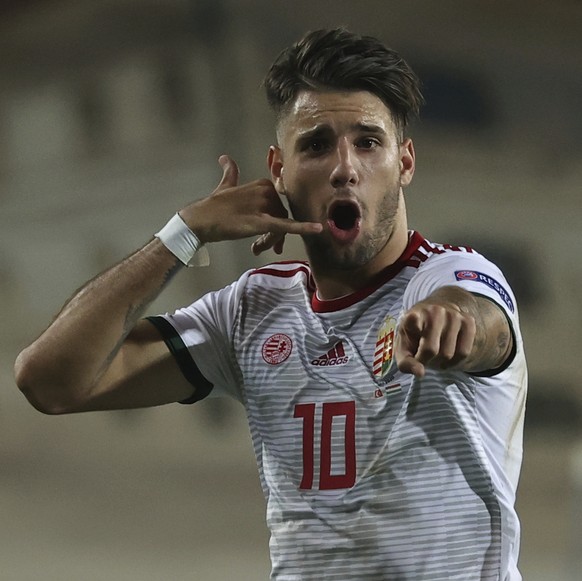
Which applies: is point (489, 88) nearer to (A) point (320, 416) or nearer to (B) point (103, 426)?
(B) point (103, 426)

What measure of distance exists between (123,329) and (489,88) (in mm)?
2277

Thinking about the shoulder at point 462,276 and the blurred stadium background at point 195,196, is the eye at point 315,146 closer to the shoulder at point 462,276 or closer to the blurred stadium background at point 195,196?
the shoulder at point 462,276

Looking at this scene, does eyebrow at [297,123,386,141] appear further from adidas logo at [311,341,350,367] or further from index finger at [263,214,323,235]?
adidas logo at [311,341,350,367]

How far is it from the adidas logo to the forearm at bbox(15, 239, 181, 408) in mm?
280

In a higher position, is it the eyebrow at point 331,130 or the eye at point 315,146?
the eyebrow at point 331,130

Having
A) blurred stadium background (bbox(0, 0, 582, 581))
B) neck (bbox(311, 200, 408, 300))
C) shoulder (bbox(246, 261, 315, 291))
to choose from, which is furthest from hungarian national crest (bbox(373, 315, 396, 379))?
blurred stadium background (bbox(0, 0, 582, 581))

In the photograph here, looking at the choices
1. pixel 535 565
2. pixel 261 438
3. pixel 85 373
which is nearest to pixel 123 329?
pixel 85 373

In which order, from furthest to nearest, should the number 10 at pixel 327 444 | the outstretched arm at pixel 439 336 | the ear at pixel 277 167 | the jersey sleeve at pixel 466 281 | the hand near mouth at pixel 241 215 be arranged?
the ear at pixel 277 167, the hand near mouth at pixel 241 215, the number 10 at pixel 327 444, the jersey sleeve at pixel 466 281, the outstretched arm at pixel 439 336

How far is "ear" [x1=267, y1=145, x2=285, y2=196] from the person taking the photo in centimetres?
184

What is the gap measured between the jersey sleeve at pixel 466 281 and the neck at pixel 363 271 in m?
0.09

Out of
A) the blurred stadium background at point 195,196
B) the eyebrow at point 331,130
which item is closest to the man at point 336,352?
the eyebrow at point 331,130

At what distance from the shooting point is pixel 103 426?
3.39m

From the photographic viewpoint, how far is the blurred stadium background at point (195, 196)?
3328 mm

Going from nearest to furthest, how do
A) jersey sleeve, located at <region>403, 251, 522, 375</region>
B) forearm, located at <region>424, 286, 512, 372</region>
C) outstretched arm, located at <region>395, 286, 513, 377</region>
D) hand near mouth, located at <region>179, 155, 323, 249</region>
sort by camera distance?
outstretched arm, located at <region>395, 286, 513, 377</region> → forearm, located at <region>424, 286, 512, 372</region> → jersey sleeve, located at <region>403, 251, 522, 375</region> → hand near mouth, located at <region>179, 155, 323, 249</region>
